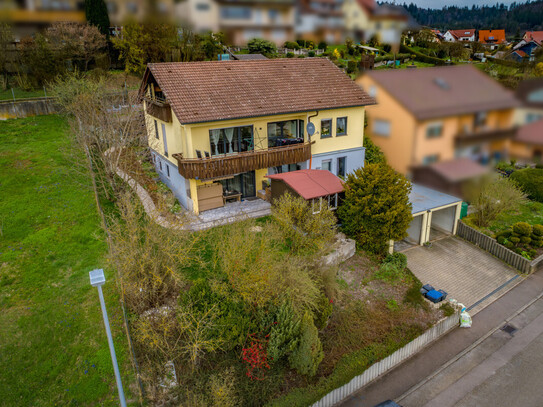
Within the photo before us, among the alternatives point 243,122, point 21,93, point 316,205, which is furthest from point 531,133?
point 21,93

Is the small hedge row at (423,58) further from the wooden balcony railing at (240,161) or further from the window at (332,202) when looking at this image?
the wooden balcony railing at (240,161)

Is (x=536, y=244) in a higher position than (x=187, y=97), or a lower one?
lower

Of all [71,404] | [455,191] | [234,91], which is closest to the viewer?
[455,191]

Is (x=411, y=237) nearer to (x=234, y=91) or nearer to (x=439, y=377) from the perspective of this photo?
(x=439, y=377)

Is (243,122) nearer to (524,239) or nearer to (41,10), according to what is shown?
(41,10)

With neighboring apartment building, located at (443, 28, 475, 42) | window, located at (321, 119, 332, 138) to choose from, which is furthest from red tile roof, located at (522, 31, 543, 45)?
window, located at (321, 119, 332, 138)

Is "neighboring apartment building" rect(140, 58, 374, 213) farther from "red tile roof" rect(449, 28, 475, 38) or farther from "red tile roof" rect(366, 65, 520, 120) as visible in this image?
"red tile roof" rect(366, 65, 520, 120)

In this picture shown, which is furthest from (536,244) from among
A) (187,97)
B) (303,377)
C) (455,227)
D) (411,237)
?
(187,97)

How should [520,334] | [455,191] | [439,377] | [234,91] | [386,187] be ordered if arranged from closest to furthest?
1. [455,191]
2. [439,377]
3. [520,334]
4. [386,187]
5. [234,91]
